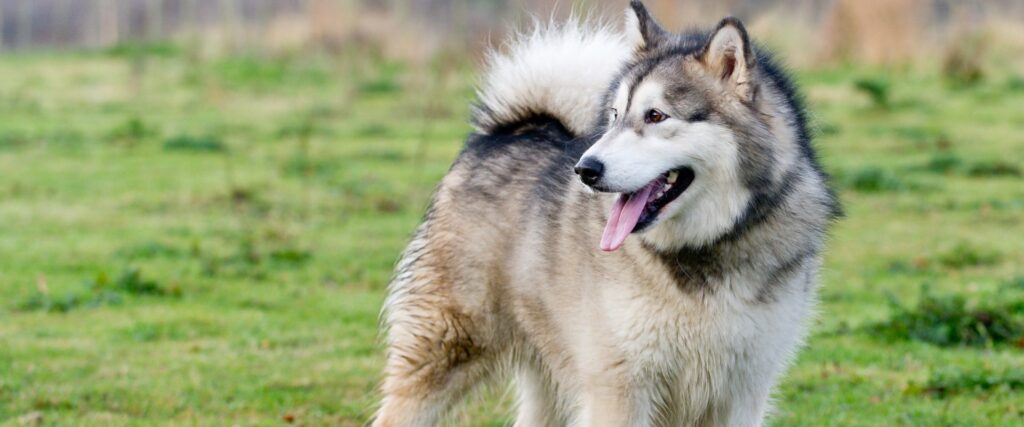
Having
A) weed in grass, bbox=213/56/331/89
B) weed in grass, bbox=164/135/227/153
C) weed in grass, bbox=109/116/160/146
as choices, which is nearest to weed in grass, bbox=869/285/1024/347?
weed in grass, bbox=164/135/227/153

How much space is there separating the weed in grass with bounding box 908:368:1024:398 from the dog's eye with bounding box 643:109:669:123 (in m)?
2.75

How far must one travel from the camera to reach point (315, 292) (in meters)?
8.65

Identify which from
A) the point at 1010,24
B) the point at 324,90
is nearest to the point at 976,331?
the point at 324,90

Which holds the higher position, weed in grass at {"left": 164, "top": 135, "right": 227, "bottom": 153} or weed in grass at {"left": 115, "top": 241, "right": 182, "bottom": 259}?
weed in grass at {"left": 115, "top": 241, "right": 182, "bottom": 259}

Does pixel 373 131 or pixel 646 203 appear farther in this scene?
pixel 373 131

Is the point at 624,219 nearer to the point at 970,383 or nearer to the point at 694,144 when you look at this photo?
the point at 694,144

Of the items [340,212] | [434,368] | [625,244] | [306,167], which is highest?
[625,244]

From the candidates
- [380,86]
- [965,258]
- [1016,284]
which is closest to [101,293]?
[1016,284]

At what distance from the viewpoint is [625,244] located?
447 centimetres

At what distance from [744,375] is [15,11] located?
34100mm

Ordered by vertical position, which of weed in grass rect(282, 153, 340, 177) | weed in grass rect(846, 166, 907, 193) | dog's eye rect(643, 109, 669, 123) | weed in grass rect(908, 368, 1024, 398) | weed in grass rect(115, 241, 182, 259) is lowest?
weed in grass rect(282, 153, 340, 177)

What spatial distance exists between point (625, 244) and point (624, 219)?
283mm

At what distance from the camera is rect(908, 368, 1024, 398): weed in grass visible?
623cm

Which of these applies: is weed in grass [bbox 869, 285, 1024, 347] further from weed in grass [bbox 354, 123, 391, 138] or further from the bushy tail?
weed in grass [bbox 354, 123, 391, 138]
